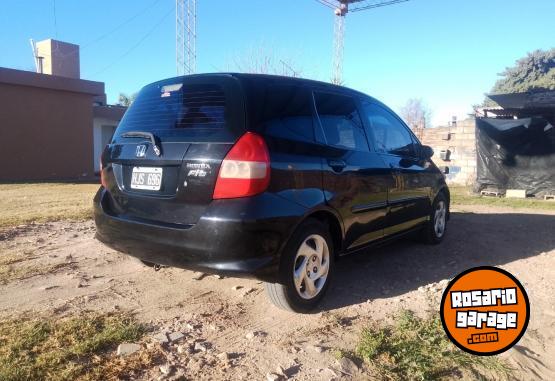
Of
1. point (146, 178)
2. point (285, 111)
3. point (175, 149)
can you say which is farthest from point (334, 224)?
point (146, 178)

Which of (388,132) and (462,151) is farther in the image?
(462,151)

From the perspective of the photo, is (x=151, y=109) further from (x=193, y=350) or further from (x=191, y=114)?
(x=193, y=350)

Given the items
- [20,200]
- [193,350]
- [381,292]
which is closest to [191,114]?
[193,350]

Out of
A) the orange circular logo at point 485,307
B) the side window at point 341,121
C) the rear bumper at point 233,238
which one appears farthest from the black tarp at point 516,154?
the orange circular logo at point 485,307

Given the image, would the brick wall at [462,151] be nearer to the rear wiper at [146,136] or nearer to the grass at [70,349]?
the rear wiper at [146,136]

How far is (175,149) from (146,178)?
34 cm

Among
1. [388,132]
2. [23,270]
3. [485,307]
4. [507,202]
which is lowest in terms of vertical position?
[23,270]

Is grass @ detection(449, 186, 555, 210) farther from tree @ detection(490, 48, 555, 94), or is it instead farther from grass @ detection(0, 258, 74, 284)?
tree @ detection(490, 48, 555, 94)

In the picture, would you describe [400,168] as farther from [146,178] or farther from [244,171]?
[146,178]

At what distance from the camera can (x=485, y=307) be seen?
183cm

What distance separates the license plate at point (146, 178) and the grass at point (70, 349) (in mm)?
940

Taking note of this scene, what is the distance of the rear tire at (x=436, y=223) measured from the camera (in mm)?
5449

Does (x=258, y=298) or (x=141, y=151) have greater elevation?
(x=141, y=151)

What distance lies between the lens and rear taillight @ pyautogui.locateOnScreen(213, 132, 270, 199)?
111 inches
